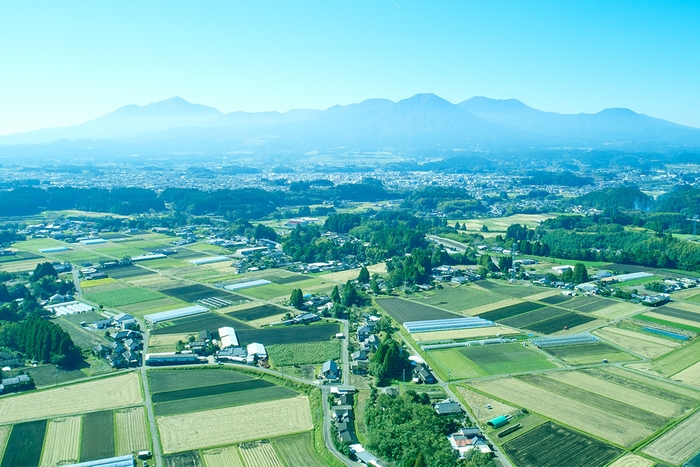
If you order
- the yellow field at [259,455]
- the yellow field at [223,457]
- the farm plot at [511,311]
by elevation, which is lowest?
the farm plot at [511,311]

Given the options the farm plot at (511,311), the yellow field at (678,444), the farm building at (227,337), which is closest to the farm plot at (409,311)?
the farm plot at (511,311)

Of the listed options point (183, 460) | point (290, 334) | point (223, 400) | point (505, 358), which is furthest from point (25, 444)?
point (505, 358)

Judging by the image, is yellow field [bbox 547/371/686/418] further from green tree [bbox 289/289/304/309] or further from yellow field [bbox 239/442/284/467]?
green tree [bbox 289/289/304/309]

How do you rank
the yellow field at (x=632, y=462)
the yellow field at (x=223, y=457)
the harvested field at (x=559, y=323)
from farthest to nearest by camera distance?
the harvested field at (x=559, y=323), the yellow field at (x=223, y=457), the yellow field at (x=632, y=462)

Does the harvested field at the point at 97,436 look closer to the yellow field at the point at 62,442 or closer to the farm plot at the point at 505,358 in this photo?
the yellow field at the point at 62,442

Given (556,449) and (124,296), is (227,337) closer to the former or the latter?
(124,296)

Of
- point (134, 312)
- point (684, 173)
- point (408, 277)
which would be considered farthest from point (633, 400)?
point (684, 173)

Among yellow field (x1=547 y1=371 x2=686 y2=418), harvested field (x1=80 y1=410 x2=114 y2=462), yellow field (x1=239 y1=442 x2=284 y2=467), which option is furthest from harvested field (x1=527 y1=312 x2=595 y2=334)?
harvested field (x1=80 y1=410 x2=114 y2=462)

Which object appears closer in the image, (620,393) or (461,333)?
(620,393)
